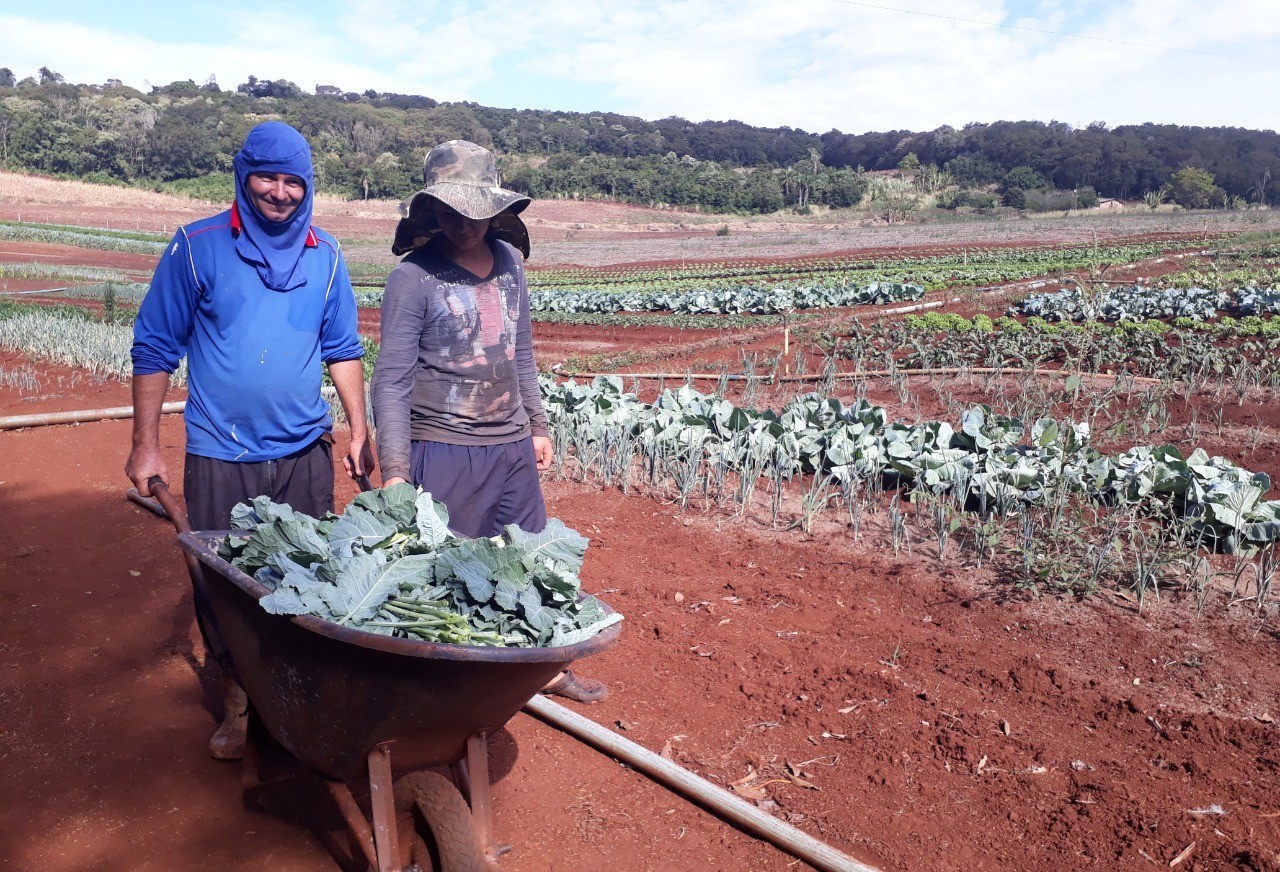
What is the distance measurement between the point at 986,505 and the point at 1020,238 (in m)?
38.3

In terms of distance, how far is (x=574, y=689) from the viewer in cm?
384

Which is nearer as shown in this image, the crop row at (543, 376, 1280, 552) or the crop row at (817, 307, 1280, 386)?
the crop row at (543, 376, 1280, 552)

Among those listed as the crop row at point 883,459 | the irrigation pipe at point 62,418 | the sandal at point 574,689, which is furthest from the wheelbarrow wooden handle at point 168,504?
the irrigation pipe at point 62,418

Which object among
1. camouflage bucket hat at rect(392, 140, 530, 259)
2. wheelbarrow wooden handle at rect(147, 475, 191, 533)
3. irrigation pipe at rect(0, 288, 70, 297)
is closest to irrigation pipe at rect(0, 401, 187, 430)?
wheelbarrow wooden handle at rect(147, 475, 191, 533)

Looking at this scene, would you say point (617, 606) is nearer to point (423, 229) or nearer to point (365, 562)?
point (423, 229)

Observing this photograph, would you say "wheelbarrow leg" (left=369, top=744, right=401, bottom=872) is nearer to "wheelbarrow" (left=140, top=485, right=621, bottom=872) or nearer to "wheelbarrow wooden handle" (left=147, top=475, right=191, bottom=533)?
"wheelbarrow" (left=140, top=485, right=621, bottom=872)

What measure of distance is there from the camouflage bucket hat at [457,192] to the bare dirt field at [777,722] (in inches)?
68.3

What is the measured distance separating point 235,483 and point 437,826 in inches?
51.4

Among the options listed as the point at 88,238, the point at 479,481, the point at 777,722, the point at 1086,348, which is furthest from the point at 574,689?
the point at 88,238

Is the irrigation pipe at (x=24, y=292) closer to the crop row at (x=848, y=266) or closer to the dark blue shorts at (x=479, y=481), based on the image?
the crop row at (x=848, y=266)

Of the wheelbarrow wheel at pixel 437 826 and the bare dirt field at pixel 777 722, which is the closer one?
the wheelbarrow wheel at pixel 437 826

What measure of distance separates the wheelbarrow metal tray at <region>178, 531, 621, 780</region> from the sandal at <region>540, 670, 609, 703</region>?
48.8 inches

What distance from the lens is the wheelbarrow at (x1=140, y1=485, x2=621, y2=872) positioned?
7.09 ft

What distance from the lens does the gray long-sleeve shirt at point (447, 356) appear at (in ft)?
10.5
